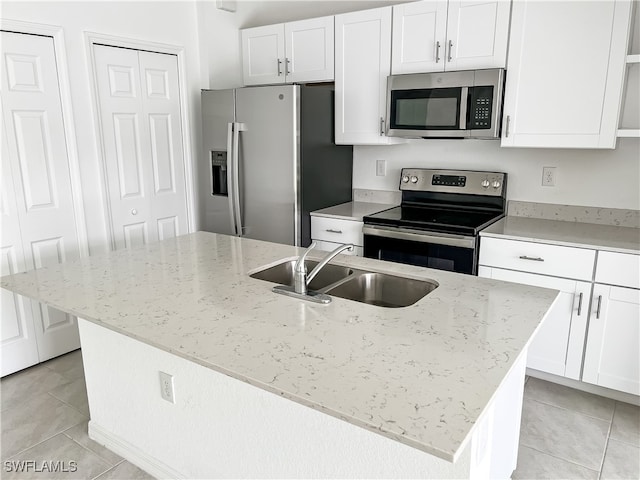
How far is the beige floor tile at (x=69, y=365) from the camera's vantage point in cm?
294

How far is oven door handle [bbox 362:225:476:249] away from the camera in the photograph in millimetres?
2711

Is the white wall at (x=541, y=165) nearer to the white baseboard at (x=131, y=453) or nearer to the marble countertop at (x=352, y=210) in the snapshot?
the marble countertop at (x=352, y=210)

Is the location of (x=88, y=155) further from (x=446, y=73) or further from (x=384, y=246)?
(x=446, y=73)

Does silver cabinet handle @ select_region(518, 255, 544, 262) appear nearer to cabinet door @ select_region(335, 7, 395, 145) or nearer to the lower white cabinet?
the lower white cabinet

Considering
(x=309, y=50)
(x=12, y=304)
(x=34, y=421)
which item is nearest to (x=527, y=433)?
(x=34, y=421)

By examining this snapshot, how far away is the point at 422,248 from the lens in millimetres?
2875

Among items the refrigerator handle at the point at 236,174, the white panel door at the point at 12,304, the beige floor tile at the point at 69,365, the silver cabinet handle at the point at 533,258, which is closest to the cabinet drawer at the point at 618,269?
the silver cabinet handle at the point at 533,258

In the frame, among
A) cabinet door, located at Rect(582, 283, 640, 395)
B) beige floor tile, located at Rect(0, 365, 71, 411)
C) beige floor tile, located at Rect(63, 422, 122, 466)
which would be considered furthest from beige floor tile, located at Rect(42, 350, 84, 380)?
cabinet door, located at Rect(582, 283, 640, 395)

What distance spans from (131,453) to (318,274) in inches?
43.9

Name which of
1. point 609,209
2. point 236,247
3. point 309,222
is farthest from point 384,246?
point 609,209

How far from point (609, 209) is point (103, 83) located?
3243 mm

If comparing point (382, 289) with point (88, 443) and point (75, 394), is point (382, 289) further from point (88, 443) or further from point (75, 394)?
point (75, 394)

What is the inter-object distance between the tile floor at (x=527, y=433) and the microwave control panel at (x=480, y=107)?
1527 mm

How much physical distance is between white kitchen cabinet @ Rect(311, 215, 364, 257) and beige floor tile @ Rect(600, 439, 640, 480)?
1.70 metres
